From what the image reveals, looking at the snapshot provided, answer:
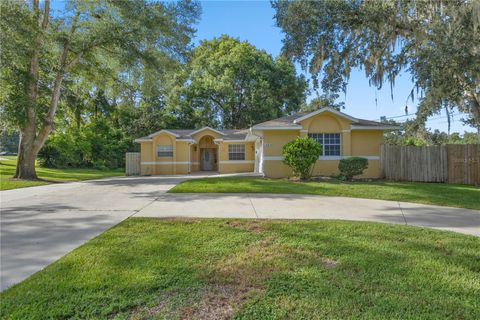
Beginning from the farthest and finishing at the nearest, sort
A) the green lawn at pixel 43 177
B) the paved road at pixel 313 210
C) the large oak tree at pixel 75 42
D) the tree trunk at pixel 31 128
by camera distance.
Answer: the tree trunk at pixel 31 128
the large oak tree at pixel 75 42
the green lawn at pixel 43 177
the paved road at pixel 313 210

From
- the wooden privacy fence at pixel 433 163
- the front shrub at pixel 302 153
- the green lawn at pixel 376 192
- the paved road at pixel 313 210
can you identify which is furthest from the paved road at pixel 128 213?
the wooden privacy fence at pixel 433 163

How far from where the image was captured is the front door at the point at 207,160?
29.1 meters

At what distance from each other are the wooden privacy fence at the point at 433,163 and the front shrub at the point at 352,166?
233cm

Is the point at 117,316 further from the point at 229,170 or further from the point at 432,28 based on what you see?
the point at 229,170

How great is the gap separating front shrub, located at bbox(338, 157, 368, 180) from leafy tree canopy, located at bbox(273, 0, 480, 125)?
10.9 ft

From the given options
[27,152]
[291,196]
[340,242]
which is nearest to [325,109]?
[291,196]

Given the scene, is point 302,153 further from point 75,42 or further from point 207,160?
point 207,160

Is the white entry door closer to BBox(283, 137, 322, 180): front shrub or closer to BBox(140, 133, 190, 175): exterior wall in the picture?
BBox(140, 133, 190, 175): exterior wall

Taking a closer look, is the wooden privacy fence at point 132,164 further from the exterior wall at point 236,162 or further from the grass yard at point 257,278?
the grass yard at point 257,278

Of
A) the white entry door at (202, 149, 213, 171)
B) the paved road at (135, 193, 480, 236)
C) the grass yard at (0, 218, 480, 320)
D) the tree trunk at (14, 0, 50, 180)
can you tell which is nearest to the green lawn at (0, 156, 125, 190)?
the tree trunk at (14, 0, 50, 180)

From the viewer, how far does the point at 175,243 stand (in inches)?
196

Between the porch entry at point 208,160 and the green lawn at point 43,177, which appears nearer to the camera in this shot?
the green lawn at point 43,177

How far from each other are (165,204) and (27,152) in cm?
1302

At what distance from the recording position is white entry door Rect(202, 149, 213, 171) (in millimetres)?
29094
